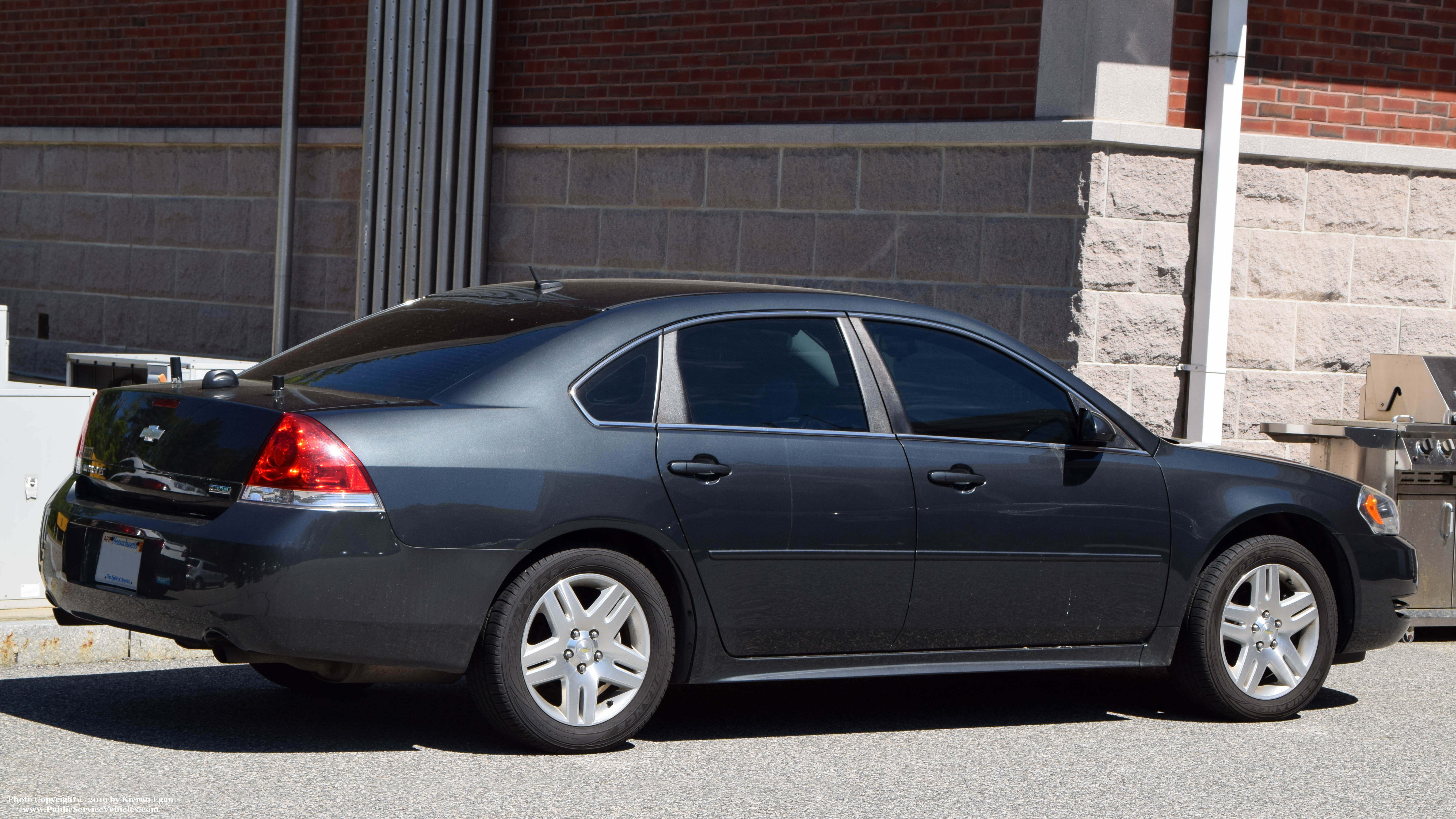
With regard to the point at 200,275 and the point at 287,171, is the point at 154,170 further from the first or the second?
the point at 287,171

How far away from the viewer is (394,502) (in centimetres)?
492

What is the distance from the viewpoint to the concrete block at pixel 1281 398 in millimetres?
10562

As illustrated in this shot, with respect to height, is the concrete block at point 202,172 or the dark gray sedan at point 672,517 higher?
the concrete block at point 202,172

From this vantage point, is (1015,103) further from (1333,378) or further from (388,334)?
(388,334)

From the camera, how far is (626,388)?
17.7ft

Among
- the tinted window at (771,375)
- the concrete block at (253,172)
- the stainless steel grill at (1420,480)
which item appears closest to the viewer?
the tinted window at (771,375)

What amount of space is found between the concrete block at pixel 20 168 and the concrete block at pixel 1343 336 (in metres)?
10.8

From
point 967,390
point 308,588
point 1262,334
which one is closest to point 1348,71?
point 1262,334

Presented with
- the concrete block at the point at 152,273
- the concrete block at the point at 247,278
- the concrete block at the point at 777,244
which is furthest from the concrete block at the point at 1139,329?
the concrete block at the point at 152,273

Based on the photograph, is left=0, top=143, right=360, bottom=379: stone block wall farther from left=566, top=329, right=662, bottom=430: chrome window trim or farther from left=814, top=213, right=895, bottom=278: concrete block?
left=566, top=329, right=662, bottom=430: chrome window trim

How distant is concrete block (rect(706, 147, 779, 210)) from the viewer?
11133 mm

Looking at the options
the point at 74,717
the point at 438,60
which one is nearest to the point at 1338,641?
the point at 74,717

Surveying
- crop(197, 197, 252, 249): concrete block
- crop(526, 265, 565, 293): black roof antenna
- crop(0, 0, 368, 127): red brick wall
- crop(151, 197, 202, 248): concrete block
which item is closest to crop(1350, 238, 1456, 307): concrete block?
crop(526, 265, 565, 293): black roof antenna

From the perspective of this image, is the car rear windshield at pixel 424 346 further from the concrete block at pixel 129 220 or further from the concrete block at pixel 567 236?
the concrete block at pixel 129 220
